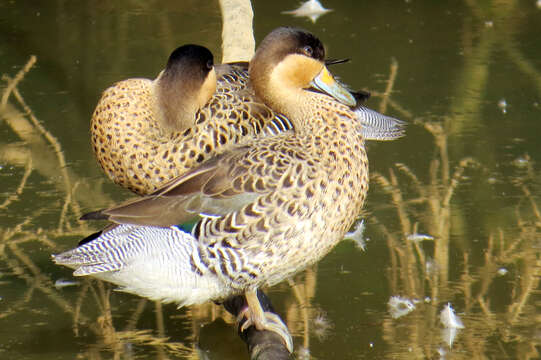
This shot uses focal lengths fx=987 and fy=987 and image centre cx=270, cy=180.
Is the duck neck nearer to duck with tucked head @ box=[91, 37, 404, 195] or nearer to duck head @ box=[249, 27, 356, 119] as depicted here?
duck with tucked head @ box=[91, 37, 404, 195]

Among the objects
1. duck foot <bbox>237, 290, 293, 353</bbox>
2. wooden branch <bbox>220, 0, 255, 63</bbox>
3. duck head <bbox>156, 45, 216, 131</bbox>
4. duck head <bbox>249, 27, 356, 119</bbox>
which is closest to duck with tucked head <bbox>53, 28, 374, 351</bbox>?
duck foot <bbox>237, 290, 293, 353</bbox>

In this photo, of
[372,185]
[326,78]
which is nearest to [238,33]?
[372,185]

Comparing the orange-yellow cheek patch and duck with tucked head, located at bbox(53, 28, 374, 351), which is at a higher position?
the orange-yellow cheek patch

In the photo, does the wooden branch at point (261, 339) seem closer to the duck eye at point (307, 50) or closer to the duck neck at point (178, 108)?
the duck neck at point (178, 108)

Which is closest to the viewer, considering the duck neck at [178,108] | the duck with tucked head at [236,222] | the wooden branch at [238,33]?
the duck with tucked head at [236,222]

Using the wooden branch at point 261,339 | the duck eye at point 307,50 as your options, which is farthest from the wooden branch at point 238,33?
the wooden branch at point 261,339

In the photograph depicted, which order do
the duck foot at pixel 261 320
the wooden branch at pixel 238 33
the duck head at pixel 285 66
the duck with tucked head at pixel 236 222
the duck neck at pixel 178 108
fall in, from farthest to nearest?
1. the wooden branch at pixel 238 33
2. the duck neck at pixel 178 108
3. the duck head at pixel 285 66
4. the duck foot at pixel 261 320
5. the duck with tucked head at pixel 236 222

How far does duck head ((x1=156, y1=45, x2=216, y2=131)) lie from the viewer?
3260mm

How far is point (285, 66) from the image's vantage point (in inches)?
124

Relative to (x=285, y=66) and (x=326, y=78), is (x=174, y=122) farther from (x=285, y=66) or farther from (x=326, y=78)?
(x=326, y=78)

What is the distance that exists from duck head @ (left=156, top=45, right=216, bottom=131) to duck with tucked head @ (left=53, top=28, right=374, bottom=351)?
330mm

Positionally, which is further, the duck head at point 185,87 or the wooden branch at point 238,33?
the wooden branch at point 238,33

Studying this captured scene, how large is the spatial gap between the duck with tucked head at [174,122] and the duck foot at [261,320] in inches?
18.5

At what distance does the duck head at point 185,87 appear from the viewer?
10.7 feet
